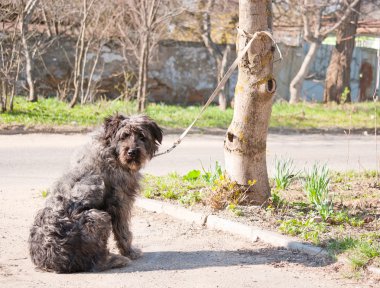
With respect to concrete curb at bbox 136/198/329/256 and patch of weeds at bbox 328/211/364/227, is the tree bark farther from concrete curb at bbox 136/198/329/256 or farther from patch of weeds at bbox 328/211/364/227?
patch of weeds at bbox 328/211/364/227

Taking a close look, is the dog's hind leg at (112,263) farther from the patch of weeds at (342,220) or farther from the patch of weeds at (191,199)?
the patch of weeds at (342,220)

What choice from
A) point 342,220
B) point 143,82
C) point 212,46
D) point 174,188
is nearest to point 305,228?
point 342,220

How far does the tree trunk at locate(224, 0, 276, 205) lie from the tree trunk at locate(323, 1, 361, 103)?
51.5 feet

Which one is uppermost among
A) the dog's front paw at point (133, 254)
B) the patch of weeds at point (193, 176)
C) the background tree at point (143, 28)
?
the background tree at point (143, 28)

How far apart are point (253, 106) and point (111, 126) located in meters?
2.39

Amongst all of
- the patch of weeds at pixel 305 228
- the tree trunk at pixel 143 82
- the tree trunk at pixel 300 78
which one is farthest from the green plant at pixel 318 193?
the tree trunk at pixel 300 78

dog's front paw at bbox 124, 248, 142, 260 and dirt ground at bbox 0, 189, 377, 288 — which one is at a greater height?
dog's front paw at bbox 124, 248, 142, 260

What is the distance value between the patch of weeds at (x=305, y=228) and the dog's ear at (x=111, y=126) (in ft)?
7.32

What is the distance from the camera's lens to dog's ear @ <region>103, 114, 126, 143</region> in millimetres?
6941

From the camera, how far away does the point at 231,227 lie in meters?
8.30

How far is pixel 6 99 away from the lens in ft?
58.1

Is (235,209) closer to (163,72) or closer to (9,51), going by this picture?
(9,51)

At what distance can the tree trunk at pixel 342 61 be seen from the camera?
2419 centimetres

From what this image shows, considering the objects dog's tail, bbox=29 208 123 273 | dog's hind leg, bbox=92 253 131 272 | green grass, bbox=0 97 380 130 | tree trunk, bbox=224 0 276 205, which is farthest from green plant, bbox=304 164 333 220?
green grass, bbox=0 97 380 130
